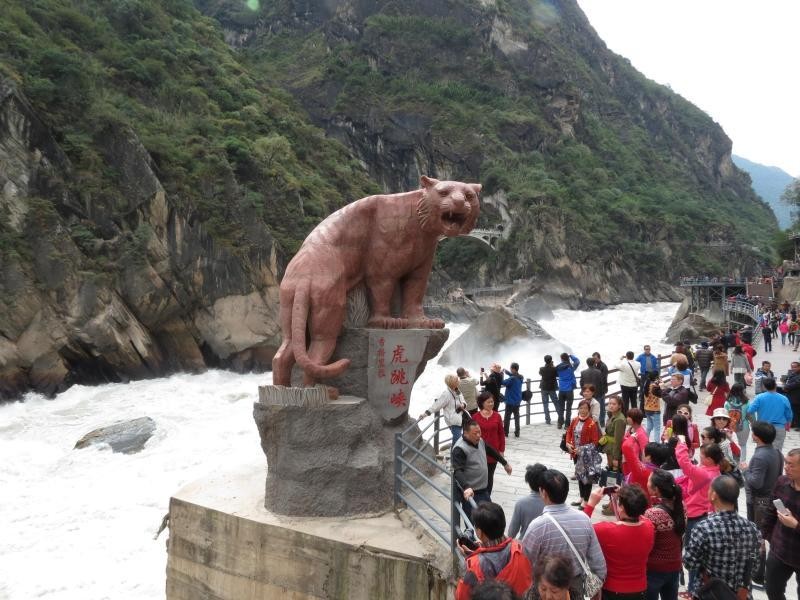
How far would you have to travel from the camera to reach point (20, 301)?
52.3 ft

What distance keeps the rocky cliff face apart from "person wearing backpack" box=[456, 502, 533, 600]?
53.4ft

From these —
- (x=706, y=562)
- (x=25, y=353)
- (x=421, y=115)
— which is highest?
(x=421, y=115)

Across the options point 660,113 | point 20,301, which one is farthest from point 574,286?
point 660,113

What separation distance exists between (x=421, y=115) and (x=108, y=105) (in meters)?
44.8

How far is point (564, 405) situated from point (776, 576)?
6.45 metres

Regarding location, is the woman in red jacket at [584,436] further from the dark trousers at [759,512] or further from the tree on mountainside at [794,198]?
the tree on mountainside at [794,198]

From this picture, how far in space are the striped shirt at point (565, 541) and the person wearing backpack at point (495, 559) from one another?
10 centimetres

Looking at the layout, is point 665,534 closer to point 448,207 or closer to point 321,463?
→ point 321,463

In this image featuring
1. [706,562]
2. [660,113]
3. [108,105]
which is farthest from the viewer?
[660,113]

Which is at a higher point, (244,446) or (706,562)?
(706,562)

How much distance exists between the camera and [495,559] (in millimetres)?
2875

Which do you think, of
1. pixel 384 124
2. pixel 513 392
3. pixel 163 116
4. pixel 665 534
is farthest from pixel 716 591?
pixel 384 124

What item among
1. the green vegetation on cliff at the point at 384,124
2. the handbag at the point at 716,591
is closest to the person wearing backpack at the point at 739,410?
the handbag at the point at 716,591

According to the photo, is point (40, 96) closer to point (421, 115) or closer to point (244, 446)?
point (244, 446)
